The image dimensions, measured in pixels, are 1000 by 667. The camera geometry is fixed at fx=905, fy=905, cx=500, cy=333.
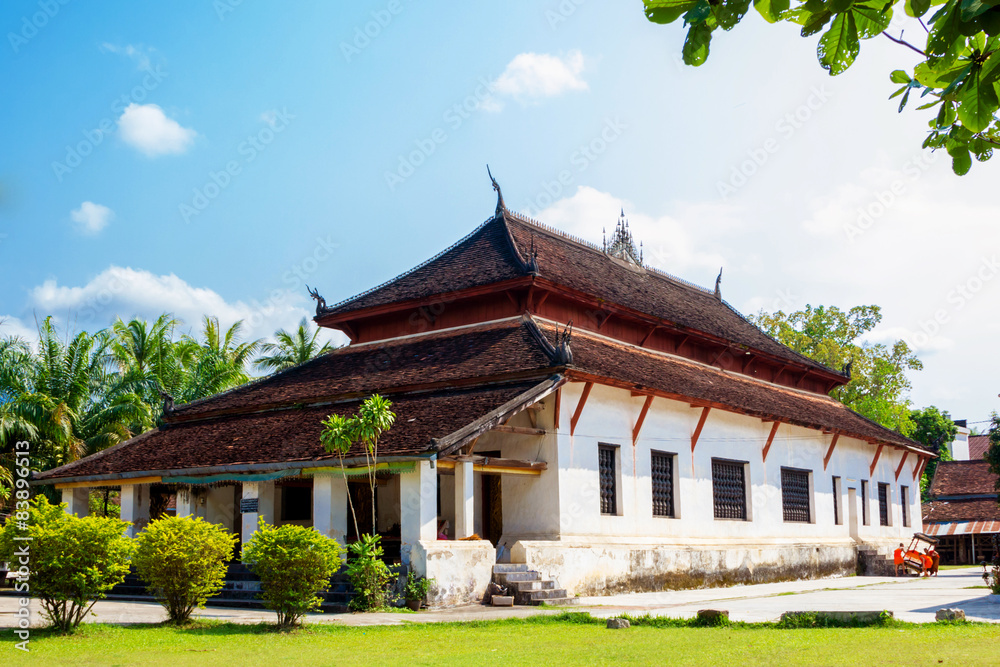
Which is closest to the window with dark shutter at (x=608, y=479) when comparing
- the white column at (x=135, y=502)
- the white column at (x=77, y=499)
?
the white column at (x=135, y=502)

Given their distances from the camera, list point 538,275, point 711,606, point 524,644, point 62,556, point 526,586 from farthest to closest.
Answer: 1. point 538,275
2. point 526,586
3. point 711,606
4. point 62,556
5. point 524,644

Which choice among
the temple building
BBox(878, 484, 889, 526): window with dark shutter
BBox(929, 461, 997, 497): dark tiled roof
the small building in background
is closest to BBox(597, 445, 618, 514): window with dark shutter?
the temple building

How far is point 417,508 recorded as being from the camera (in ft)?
46.3

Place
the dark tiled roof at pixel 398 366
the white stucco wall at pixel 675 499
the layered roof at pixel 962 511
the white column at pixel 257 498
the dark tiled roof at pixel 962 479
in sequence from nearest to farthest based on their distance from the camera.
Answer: the white stucco wall at pixel 675 499 < the white column at pixel 257 498 < the dark tiled roof at pixel 398 366 < the layered roof at pixel 962 511 < the dark tiled roof at pixel 962 479

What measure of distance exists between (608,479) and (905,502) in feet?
57.9

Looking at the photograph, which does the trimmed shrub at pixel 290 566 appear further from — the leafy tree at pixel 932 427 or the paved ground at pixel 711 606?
the leafy tree at pixel 932 427

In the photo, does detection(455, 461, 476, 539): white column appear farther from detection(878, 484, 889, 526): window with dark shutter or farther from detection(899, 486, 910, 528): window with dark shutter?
detection(899, 486, 910, 528): window with dark shutter

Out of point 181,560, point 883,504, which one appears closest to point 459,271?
point 181,560

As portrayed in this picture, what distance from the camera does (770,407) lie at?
73.1 feet

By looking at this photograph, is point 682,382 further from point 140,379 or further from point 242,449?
point 140,379

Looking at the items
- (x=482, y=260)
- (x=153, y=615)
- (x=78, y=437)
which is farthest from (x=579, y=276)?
(x=78, y=437)

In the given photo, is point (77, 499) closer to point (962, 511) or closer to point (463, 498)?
point (463, 498)

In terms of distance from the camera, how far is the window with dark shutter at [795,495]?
23.2 m

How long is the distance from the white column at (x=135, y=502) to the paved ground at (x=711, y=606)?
13.7ft
